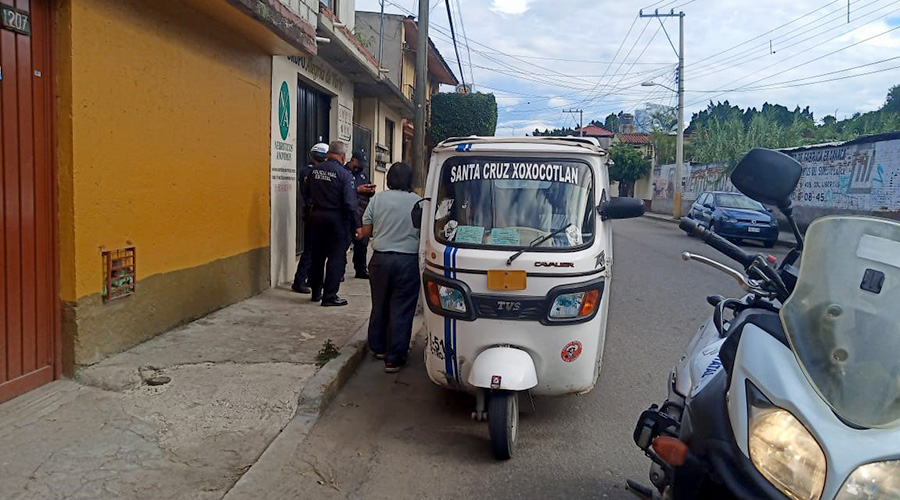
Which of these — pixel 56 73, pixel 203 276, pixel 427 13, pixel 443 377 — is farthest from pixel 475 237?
Answer: pixel 427 13

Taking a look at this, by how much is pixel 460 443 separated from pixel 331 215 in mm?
3796

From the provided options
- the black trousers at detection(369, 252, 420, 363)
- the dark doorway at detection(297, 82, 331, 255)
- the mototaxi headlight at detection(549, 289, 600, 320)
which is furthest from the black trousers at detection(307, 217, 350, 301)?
the mototaxi headlight at detection(549, 289, 600, 320)

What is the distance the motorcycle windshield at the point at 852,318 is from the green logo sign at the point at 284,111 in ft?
25.1

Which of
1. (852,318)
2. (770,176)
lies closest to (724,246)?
(770,176)

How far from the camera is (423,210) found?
16.2 ft

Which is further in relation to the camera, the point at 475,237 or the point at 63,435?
the point at 475,237

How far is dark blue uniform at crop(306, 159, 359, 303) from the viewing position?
25.1 feet

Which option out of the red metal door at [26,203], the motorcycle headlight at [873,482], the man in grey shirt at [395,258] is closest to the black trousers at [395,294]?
the man in grey shirt at [395,258]

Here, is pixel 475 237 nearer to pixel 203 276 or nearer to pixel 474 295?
pixel 474 295

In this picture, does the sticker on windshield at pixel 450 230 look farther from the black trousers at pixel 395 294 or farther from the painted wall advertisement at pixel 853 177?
the painted wall advertisement at pixel 853 177

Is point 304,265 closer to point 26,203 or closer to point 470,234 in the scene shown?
point 26,203

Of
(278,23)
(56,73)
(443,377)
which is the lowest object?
(443,377)

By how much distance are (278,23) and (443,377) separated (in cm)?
414

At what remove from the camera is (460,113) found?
26.1 m
